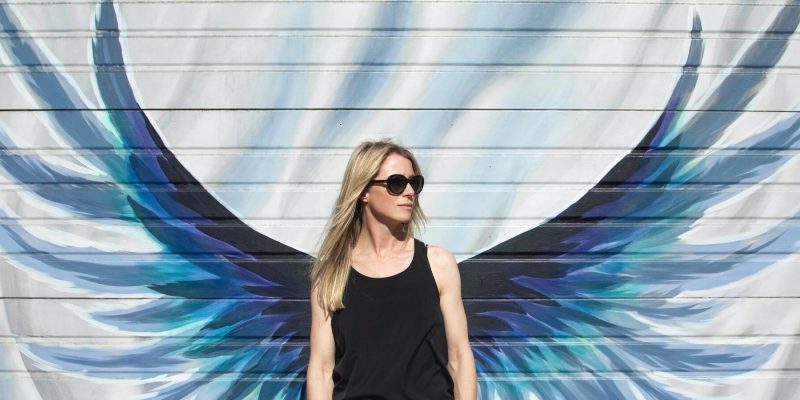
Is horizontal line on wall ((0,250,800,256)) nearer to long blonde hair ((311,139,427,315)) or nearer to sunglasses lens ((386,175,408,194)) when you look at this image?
long blonde hair ((311,139,427,315))

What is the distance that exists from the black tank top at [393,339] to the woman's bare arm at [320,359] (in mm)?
32

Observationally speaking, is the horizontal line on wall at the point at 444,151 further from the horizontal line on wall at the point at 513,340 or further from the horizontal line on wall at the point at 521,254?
the horizontal line on wall at the point at 513,340

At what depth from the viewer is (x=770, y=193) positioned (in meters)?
3.32

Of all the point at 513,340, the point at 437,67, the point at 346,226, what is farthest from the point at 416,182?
the point at 513,340

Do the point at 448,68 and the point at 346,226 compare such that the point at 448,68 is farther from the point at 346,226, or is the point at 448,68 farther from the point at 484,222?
Answer: the point at 346,226

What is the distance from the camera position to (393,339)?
233 cm

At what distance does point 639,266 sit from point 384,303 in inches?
56.5

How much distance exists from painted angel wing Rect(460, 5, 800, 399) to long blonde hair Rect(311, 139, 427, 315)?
91 centimetres

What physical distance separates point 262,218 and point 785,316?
89.4 inches

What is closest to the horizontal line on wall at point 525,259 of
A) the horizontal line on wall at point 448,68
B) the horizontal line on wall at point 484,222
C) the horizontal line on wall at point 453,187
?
the horizontal line on wall at point 484,222

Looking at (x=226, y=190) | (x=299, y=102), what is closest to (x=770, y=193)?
(x=299, y=102)

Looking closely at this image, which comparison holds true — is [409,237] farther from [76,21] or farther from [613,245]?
[76,21]

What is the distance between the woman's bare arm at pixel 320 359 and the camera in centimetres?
243

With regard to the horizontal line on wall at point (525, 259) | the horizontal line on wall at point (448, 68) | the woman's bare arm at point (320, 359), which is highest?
the horizontal line on wall at point (448, 68)
